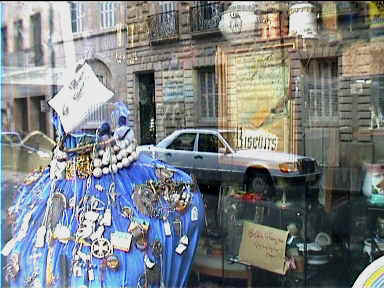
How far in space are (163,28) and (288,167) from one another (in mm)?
959

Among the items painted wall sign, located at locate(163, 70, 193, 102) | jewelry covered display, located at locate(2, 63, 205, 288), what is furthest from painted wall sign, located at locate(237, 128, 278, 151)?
jewelry covered display, located at locate(2, 63, 205, 288)

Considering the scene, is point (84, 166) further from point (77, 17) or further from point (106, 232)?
point (77, 17)

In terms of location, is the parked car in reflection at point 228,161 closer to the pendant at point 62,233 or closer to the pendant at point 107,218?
the pendant at point 107,218

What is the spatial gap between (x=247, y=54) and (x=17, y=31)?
139 cm

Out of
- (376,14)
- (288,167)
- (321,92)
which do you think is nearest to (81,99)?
(288,167)

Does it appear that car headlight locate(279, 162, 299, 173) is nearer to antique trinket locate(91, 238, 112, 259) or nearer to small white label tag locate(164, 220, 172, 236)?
small white label tag locate(164, 220, 172, 236)

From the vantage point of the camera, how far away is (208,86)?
2.39 m

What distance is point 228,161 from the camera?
247cm

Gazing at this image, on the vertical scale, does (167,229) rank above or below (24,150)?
below

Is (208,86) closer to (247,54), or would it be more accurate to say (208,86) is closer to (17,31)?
(247,54)

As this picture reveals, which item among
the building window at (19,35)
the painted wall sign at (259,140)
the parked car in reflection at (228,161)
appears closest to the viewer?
the parked car in reflection at (228,161)

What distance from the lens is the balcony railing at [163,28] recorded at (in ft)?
7.53

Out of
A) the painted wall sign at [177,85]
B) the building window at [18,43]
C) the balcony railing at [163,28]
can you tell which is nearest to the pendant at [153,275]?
the painted wall sign at [177,85]

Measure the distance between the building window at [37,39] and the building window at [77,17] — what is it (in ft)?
1.10
